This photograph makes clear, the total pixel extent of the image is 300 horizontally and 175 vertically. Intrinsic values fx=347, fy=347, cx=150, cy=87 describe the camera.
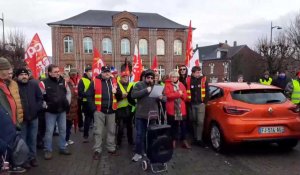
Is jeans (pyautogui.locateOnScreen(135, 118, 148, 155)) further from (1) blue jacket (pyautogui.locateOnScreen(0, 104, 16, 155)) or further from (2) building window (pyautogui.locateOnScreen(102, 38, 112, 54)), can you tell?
(2) building window (pyautogui.locateOnScreen(102, 38, 112, 54))

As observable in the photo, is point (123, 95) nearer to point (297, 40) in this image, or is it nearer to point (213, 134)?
point (213, 134)

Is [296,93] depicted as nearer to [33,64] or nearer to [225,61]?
[33,64]

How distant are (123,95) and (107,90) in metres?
0.48

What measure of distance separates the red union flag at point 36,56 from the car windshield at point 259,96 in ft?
16.8

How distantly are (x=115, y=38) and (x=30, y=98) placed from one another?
1642 inches

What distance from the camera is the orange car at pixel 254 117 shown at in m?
6.84

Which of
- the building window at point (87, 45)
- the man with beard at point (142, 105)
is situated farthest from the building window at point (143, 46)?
the man with beard at point (142, 105)

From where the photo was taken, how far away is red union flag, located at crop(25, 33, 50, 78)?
9.05m

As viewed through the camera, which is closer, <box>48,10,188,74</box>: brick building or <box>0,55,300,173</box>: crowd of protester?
<box>0,55,300,173</box>: crowd of protester

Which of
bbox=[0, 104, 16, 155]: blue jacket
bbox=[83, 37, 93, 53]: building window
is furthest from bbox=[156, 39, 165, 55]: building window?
bbox=[0, 104, 16, 155]: blue jacket

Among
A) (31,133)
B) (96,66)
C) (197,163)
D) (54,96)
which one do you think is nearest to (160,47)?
(96,66)

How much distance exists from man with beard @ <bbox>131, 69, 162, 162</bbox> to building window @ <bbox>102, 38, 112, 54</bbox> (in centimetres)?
4134

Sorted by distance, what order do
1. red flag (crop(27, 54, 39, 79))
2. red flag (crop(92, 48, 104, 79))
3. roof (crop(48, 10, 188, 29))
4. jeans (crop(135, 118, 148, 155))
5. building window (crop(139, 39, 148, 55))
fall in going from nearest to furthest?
jeans (crop(135, 118, 148, 155)) → red flag (crop(27, 54, 39, 79)) → red flag (crop(92, 48, 104, 79)) → roof (crop(48, 10, 188, 29)) → building window (crop(139, 39, 148, 55))

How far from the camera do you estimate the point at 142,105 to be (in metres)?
6.79
